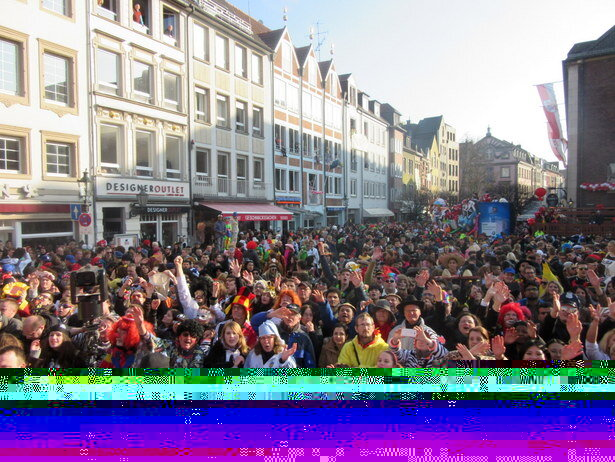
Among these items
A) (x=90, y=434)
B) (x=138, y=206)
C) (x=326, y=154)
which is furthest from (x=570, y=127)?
(x=90, y=434)

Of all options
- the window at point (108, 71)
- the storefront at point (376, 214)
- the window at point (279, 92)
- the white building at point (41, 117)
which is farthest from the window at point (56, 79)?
the storefront at point (376, 214)

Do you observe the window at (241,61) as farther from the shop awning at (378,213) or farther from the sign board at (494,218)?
Answer: the sign board at (494,218)

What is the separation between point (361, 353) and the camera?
358cm

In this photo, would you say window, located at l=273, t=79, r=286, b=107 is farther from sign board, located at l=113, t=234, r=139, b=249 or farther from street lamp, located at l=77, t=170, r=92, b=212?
street lamp, located at l=77, t=170, r=92, b=212

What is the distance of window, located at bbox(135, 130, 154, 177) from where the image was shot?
46.4 feet

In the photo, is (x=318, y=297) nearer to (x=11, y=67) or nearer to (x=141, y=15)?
(x=11, y=67)

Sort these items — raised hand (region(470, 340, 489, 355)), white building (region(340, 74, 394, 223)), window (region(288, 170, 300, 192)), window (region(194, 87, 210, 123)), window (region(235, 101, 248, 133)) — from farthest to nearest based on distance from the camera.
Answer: window (region(288, 170, 300, 192)) → window (region(235, 101, 248, 133)) → window (region(194, 87, 210, 123)) → white building (region(340, 74, 394, 223)) → raised hand (region(470, 340, 489, 355))

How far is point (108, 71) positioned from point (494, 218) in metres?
14.5

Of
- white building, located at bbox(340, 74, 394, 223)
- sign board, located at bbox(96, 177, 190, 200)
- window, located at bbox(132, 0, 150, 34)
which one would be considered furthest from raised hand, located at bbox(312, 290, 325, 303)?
window, located at bbox(132, 0, 150, 34)

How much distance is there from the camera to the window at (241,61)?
13.2 metres

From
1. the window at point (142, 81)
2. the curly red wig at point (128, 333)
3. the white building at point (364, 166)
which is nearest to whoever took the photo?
the curly red wig at point (128, 333)

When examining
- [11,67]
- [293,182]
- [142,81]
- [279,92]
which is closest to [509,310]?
[279,92]

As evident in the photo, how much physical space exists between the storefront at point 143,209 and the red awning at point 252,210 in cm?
90

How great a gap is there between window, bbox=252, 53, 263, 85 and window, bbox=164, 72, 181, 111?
2018 mm
